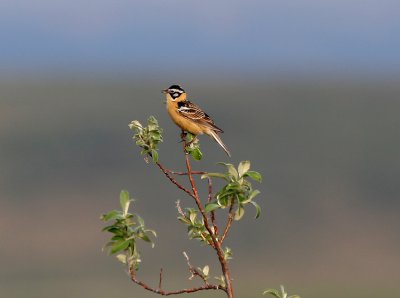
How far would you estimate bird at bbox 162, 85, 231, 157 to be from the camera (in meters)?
8.41

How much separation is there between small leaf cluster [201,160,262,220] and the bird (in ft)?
11.4

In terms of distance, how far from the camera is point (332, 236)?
5803 cm

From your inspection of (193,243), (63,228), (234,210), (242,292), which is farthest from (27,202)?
(234,210)

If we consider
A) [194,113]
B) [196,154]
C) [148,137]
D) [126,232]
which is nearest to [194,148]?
[196,154]

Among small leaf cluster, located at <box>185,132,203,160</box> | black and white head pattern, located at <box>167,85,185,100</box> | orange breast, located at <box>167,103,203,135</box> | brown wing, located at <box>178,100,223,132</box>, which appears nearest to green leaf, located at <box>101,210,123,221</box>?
small leaf cluster, located at <box>185,132,203,160</box>

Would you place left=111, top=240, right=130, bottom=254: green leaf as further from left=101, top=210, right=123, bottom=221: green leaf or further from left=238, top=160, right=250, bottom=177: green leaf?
left=238, top=160, right=250, bottom=177: green leaf

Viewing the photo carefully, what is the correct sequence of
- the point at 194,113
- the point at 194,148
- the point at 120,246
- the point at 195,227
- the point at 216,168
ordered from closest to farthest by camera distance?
1. the point at 120,246
2. the point at 195,227
3. the point at 194,148
4. the point at 194,113
5. the point at 216,168

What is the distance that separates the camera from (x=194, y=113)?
28.2 feet

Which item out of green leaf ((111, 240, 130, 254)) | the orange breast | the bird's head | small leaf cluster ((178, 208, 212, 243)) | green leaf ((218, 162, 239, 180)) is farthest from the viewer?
the bird's head

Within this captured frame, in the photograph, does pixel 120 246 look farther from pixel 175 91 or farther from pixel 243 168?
pixel 175 91

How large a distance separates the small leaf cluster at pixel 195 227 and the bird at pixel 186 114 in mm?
3342

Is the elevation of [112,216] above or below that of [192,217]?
below

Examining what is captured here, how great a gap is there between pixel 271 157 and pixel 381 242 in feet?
39.7

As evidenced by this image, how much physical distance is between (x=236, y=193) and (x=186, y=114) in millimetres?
3950
